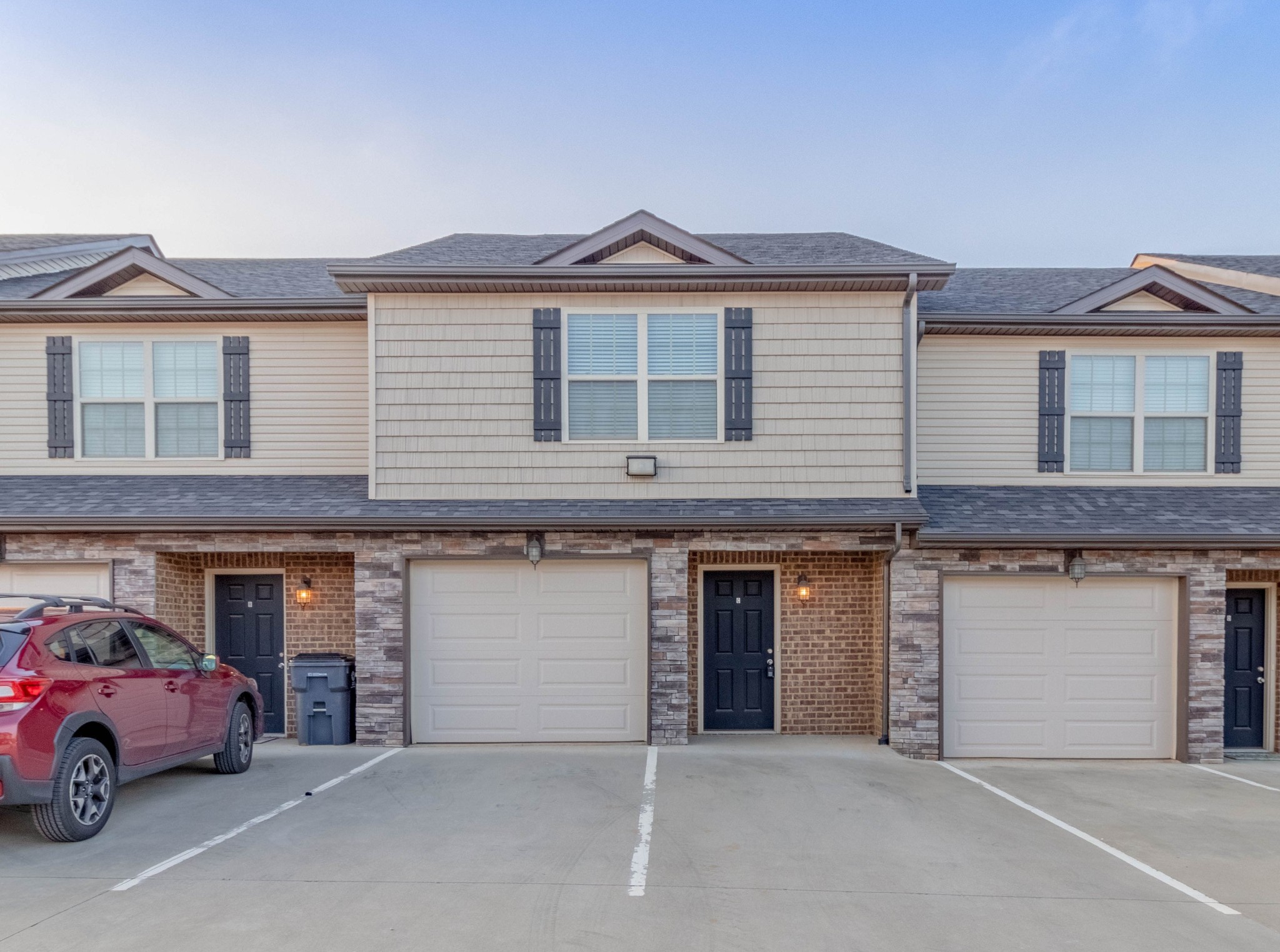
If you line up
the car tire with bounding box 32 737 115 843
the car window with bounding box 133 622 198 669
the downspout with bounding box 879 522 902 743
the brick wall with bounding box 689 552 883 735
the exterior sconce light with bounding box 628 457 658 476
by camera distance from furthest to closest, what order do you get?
the brick wall with bounding box 689 552 883 735 → the exterior sconce light with bounding box 628 457 658 476 → the downspout with bounding box 879 522 902 743 → the car window with bounding box 133 622 198 669 → the car tire with bounding box 32 737 115 843

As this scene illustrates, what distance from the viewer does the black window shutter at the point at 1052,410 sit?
9.00 metres

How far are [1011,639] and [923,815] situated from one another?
3074 millimetres

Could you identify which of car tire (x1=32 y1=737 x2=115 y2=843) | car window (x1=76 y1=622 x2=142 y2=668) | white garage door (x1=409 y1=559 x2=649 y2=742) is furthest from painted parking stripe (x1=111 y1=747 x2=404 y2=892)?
car window (x1=76 y1=622 x2=142 y2=668)

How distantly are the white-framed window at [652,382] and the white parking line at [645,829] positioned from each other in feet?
11.4

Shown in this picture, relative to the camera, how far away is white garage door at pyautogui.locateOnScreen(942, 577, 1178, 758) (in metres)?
8.27

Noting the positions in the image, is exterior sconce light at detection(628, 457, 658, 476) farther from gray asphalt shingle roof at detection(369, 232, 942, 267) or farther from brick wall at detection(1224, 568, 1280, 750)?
brick wall at detection(1224, 568, 1280, 750)

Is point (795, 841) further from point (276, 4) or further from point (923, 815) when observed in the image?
point (276, 4)

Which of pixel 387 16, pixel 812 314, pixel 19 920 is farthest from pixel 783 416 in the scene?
pixel 387 16

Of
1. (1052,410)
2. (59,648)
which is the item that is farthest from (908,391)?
(59,648)

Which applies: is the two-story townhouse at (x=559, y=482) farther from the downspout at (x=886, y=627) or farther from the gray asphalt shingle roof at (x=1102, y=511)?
the gray asphalt shingle roof at (x=1102, y=511)

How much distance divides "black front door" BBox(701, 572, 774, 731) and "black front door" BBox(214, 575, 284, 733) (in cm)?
543

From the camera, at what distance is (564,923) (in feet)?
13.2

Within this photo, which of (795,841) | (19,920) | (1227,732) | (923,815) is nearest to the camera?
(19,920)

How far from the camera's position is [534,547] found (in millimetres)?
8109
